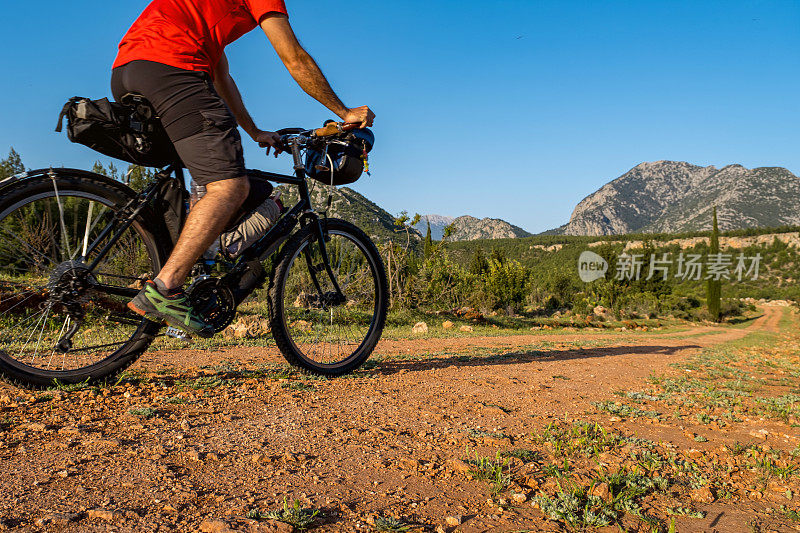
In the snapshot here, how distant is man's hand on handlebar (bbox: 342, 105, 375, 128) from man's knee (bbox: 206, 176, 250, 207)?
0.86 m

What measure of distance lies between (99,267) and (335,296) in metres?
1.68

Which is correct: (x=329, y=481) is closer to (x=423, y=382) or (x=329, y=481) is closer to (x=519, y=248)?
(x=423, y=382)

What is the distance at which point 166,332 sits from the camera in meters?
2.69

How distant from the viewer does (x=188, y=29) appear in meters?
2.56

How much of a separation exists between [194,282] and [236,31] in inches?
59.8

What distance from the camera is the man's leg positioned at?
2551mm

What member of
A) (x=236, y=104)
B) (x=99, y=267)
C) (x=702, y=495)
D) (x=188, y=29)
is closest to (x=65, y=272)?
(x=99, y=267)

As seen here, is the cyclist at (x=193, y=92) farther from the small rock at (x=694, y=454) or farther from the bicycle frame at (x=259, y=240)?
the small rock at (x=694, y=454)

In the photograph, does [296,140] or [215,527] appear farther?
[296,140]

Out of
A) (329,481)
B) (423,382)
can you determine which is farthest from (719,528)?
(423,382)

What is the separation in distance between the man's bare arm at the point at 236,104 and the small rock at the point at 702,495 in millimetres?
3230

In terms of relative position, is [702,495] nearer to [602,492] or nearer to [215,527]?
[602,492]

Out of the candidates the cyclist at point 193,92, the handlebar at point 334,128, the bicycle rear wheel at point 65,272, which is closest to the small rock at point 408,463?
the cyclist at point 193,92

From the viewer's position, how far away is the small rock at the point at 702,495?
1675 mm
